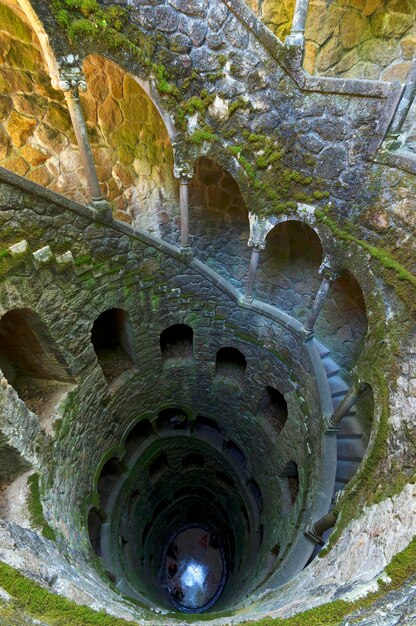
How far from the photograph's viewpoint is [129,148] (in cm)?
666

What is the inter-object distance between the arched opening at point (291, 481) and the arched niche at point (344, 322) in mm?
2573

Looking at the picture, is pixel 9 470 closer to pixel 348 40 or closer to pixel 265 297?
pixel 265 297

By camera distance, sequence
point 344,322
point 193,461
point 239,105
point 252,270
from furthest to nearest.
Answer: point 193,461
point 344,322
point 252,270
point 239,105

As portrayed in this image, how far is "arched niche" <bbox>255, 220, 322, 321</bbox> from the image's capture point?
737 cm

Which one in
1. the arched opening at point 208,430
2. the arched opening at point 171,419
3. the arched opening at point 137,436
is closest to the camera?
the arched opening at point 137,436

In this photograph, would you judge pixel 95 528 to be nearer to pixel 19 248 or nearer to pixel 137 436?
pixel 137 436

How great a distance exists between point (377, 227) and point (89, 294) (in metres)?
4.31

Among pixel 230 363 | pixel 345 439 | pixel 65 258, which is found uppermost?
pixel 65 258

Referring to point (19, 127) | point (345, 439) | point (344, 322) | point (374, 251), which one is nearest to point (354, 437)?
point (345, 439)

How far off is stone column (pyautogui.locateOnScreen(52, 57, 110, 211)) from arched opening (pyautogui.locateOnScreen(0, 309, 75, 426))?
2.01 metres

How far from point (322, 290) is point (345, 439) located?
3137mm

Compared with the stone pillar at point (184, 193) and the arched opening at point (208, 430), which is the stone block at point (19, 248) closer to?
the stone pillar at point (184, 193)

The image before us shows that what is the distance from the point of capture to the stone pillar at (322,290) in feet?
17.9

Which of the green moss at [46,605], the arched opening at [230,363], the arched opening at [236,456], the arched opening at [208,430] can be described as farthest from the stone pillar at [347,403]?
the arched opening at [208,430]
